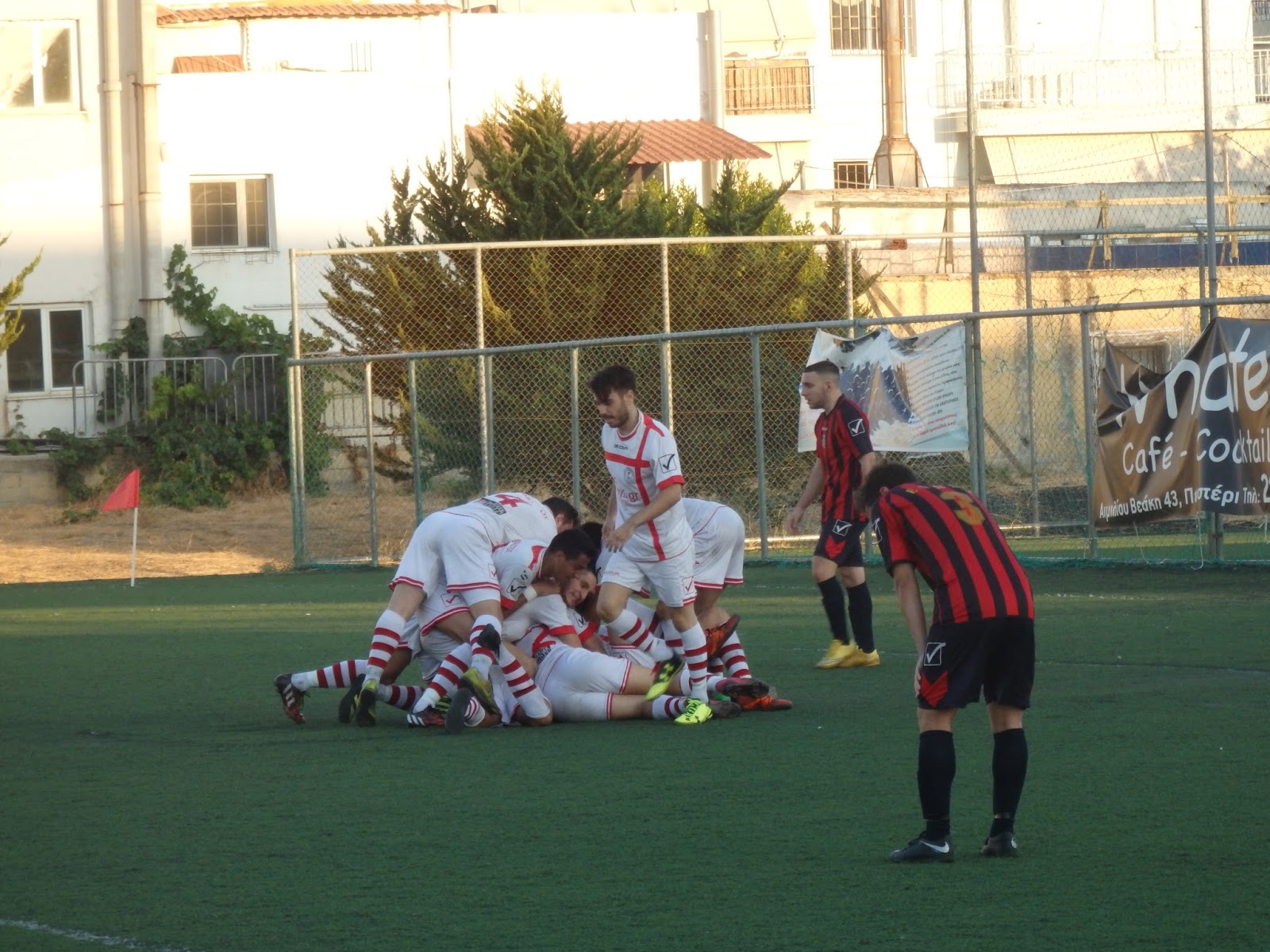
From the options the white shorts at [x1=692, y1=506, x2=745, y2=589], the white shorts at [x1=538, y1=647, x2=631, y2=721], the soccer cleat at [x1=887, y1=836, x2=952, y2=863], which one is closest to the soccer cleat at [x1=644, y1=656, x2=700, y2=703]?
the white shorts at [x1=538, y1=647, x2=631, y2=721]

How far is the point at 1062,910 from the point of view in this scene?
5.14 metres

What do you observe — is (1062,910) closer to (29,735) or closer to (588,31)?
(29,735)

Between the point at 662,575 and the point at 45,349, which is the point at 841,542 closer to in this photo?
the point at 662,575

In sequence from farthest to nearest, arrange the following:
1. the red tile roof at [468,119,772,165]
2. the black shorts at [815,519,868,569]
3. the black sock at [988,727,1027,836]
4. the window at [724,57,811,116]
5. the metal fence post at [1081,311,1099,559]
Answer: the window at [724,57,811,116]
the red tile roof at [468,119,772,165]
the metal fence post at [1081,311,1099,559]
the black shorts at [815,519,868,569]
the black sock at [988,727,1027,836]

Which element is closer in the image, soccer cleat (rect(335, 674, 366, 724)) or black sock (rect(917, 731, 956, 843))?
black sock (rect(917, 731, 956, 843))

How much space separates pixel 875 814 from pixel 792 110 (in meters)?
41.2

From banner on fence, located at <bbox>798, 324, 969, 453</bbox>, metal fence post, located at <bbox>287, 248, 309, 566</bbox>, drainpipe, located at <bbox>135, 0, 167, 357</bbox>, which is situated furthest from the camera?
drainpipe, located at <bbox>135, 0, 167, 357</bbox>

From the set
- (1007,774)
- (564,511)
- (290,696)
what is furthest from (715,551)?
(1007,774)

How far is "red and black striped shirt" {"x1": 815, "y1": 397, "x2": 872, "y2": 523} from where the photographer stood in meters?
11.0

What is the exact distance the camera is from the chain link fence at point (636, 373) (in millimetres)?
19484

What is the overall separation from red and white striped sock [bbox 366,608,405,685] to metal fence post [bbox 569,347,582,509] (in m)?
10.1

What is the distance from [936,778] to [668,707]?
3.48 meters

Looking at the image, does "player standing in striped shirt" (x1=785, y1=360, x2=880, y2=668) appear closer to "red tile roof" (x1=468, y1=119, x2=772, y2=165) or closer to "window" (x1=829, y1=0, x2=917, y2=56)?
"red tile roof" (x1=468, y1=119, x2=772, y2=165)

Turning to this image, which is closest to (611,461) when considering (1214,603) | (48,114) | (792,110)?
(1214,603)
